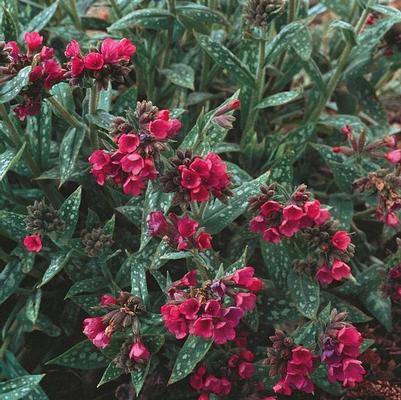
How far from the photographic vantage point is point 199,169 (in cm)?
186

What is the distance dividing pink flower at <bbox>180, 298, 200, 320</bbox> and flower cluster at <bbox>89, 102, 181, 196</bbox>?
321 millimetres

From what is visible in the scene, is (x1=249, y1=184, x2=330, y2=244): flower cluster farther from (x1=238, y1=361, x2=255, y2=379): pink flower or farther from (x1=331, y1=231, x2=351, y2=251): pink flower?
(x1=238, y1=361, x2=255, y2=379): pink flower

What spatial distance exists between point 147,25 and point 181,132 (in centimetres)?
42

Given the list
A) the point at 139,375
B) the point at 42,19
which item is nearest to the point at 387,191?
the point at 139,375

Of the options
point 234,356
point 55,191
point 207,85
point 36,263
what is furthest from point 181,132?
point 234,356

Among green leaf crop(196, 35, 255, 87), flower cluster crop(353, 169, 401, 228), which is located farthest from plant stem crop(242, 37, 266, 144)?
flower cluster crop(353, 169, 401, 228)

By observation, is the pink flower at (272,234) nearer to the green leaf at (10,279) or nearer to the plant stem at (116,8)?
the green leaf at (10,279)

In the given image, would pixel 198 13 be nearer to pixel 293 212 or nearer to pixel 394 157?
pixel 394 157

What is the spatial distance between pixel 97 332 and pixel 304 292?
2.18 ft

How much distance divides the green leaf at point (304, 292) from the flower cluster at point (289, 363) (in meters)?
0.17

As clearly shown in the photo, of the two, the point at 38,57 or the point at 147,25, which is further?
the point at 147,25

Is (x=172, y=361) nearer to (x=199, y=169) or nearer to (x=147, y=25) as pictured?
(x=199, y=169)

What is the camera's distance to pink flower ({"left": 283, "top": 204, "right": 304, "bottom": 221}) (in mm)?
1950

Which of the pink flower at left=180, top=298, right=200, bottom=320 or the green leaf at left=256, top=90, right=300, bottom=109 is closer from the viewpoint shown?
the pink flower at left=180, top=298, right=200, bottom=320
